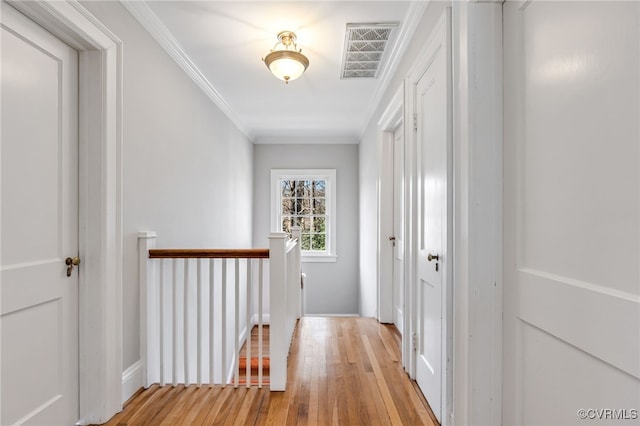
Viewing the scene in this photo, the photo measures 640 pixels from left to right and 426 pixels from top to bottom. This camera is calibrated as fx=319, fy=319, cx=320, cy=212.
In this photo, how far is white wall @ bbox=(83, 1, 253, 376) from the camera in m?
1.94

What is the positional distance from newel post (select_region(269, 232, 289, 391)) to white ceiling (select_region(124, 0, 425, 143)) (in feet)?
4.74

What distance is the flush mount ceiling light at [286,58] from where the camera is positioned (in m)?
2.27

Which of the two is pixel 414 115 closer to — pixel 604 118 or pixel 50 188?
pixel 604 118

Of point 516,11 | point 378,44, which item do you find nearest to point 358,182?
point 378,44

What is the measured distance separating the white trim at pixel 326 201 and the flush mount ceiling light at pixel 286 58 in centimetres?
307

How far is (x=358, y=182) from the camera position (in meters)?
5.43

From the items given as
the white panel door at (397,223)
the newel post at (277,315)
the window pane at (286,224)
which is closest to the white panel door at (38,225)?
the newel post at (277,315)

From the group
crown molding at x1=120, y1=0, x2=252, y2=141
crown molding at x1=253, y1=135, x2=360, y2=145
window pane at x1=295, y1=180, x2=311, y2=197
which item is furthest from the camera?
window pane at x1=295, y1=180, x2=311, y2=197

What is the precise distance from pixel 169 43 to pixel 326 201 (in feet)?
11.7

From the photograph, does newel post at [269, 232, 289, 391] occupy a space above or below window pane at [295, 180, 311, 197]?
below

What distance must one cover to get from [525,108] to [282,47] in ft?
6.01

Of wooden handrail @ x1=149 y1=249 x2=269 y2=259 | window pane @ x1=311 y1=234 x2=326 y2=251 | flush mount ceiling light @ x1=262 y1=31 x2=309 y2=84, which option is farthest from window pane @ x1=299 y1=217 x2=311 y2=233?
wooden handrail @ x1=149 y1=249 x2=269 y2=259

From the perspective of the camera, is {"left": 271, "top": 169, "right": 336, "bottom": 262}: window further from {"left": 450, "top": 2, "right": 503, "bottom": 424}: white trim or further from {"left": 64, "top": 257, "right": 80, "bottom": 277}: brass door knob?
{"left": 450, "top": 2, "right": 503, "bottom": 424}: white trim

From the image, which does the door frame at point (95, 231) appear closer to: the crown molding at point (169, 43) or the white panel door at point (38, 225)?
the white panel door at point (38, 225)
